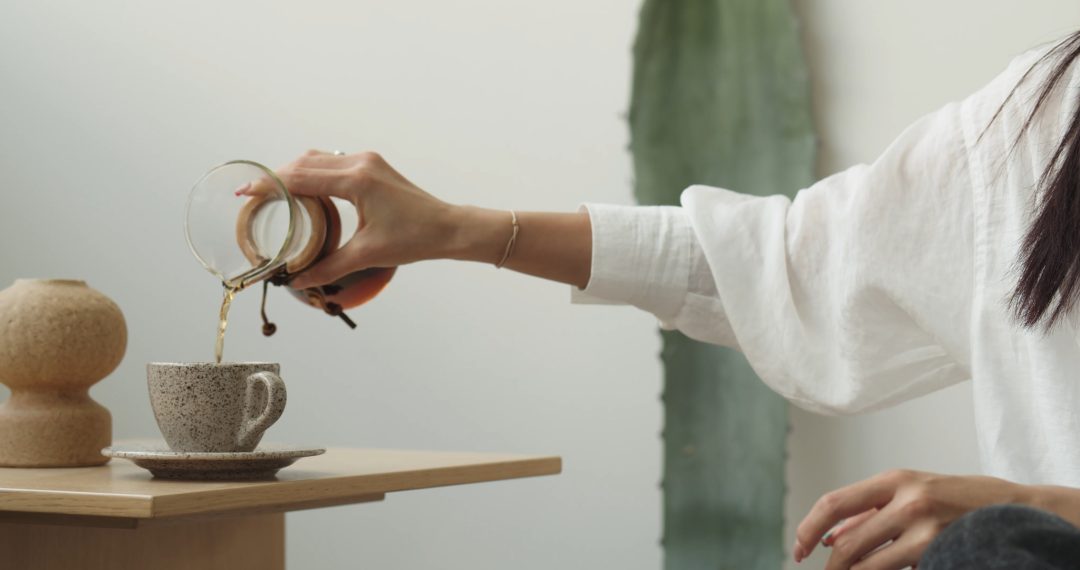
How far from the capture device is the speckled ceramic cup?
0.80m

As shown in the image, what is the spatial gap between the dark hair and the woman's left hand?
239 millimetres

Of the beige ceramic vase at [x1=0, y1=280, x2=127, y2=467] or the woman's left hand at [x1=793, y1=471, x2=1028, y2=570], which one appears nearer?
the woman's left hand at [x1=793, y1=471, x2=1028, y2=570]

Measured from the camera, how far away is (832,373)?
1.04 metres

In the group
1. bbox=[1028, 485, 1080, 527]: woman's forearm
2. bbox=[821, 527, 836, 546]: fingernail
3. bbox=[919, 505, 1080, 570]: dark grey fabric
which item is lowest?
bbox=[821, 527, 836, 546]: fingernail

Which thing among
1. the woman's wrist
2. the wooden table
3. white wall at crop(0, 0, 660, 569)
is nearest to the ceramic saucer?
the wooden table

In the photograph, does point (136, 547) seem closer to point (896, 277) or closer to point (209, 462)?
point (209, 462)

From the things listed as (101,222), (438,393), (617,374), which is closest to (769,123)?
(617,374)

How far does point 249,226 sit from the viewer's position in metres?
0.88

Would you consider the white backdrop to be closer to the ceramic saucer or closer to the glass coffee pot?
the glass coffee pot

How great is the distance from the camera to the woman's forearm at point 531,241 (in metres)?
1.02

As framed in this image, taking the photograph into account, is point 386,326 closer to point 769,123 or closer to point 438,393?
point 438,393

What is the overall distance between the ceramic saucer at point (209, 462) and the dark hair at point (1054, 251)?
19.4 inches

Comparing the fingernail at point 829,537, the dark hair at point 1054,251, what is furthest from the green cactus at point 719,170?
the fingernail at point 829,537

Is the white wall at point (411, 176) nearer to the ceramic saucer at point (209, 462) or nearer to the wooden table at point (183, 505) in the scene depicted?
the wooden table at point (183, 505)
